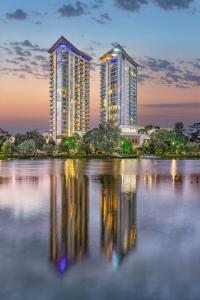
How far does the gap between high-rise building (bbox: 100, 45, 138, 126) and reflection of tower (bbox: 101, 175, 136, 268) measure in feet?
524

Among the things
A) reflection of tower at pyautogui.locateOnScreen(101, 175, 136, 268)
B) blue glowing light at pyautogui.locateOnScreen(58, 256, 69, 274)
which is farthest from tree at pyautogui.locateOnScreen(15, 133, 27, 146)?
blue glowing light at pyautogui.locateOnScreen(58, 256, 69, 274)

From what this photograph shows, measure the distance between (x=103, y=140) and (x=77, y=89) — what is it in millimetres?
99528

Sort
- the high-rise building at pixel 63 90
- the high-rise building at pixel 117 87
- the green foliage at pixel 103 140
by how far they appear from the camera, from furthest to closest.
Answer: the high-rise building at pixel 117 87
the high-rise building at pixel 63 90
the green foliage at pixel 103 140

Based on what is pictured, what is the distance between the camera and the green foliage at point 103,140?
94.4m

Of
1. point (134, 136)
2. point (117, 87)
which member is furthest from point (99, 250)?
point (117, 87)

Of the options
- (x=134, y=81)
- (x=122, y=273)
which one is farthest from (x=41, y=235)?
(x=134, y=81)

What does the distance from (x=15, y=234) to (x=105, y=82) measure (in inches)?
7121

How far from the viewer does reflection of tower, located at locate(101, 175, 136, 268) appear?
7.20 meters

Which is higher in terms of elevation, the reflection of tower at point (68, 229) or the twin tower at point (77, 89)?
the twin tower at point (77, 89)

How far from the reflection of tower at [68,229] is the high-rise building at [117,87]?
160 m

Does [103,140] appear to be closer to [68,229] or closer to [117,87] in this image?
[68,229]

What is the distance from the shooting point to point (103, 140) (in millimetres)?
95062

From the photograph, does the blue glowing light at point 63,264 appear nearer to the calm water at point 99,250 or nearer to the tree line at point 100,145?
the calm water at point 99,250

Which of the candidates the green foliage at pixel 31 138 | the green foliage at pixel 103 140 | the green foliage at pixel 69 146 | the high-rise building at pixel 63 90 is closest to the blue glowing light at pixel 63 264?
the green foliage at pixel 103 140
